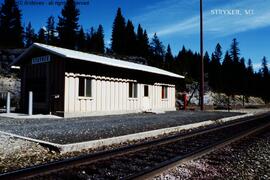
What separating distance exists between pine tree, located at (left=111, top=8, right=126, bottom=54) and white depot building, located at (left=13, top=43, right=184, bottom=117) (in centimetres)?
6062

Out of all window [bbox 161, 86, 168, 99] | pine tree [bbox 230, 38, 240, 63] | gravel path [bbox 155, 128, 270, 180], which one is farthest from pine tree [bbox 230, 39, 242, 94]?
gravel path [bbox 155, 128, 270, 180]

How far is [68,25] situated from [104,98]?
181 feet

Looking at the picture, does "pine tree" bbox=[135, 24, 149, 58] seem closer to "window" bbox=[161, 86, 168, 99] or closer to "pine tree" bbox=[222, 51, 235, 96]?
"pine tree" bbox=[222, 51, 235, 96]

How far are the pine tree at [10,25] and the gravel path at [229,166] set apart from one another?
7276 centimetres

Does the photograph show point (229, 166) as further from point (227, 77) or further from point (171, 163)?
point (227, 77)

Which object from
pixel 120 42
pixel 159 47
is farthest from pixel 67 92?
pixel 159 47

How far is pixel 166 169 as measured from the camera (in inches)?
221

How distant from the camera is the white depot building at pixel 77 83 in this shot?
57.2 feet

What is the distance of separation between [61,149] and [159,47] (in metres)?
109

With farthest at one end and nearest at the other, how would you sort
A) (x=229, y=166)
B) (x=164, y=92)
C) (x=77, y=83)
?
1. (x=164, y=92)
2. (x=77, y=83)
3. (x=229, y=166)

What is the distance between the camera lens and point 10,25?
74062 millimetres

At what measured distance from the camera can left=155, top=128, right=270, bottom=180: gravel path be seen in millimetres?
5457

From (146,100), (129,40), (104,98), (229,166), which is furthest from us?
(129,40)

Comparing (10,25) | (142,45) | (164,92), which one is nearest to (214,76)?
(142,45)
